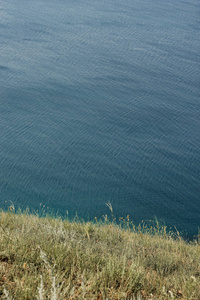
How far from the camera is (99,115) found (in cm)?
1091

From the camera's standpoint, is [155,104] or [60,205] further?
[155,104]

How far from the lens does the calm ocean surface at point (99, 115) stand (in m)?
7.78

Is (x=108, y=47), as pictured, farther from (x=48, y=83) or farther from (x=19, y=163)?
(x=19, y=163)

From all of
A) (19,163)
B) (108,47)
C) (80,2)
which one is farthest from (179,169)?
(80,2)

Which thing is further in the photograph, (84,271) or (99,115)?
(99,115)

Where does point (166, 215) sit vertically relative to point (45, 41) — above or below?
below

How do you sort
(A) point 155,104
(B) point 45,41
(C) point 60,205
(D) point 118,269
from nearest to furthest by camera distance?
(D) point 118,269, (C) point 60,205, (A) point 155,104, (B) point 45,41

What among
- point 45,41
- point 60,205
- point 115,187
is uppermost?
point 45,41

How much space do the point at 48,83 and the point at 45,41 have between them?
415 centimetres

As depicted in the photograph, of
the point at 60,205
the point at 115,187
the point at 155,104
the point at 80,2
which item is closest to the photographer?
the point at 60,205

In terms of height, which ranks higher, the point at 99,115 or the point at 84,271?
the point at 99,115

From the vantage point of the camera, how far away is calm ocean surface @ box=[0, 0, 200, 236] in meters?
7.78

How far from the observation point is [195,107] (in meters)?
12.0

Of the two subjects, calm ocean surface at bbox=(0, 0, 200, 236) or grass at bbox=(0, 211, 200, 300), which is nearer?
grass at bbox=(0, 211, 200, 300)
